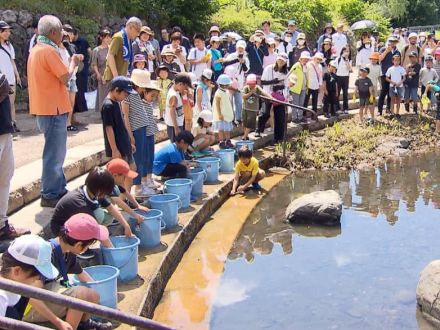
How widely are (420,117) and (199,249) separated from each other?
8653mm

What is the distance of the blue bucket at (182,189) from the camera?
7086 mm

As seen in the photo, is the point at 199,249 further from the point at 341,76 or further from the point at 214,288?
the point at 341,76

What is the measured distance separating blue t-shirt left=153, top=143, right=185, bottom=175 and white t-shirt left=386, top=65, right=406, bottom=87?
7.37 metres

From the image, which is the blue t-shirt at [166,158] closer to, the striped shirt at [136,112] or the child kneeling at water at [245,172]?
the striped shirt at [136,112]

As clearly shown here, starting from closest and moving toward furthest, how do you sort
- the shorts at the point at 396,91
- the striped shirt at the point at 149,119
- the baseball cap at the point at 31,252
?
the baseball cap at the point at 31,252 → the striped shirt at the point at 149,119 → the shorts at the point at 396,91

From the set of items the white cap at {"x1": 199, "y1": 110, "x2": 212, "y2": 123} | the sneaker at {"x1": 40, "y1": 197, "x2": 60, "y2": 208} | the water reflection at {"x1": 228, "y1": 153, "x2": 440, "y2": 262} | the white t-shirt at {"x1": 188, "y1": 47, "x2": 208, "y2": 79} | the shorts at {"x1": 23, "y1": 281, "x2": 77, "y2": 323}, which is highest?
the white t-shirt at {"x1": 188, "y1": 47, "x2": 208, "y2": 79}

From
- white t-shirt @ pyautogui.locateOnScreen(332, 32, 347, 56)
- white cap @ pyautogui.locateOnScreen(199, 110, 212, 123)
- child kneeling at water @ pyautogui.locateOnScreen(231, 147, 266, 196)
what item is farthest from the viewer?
white t-shirt @ pyautogui.locateOnScreen(332, 32, 347, 56)

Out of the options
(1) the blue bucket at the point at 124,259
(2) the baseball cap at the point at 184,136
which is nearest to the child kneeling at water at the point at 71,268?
(1) the blue bucket at the point at 124,259

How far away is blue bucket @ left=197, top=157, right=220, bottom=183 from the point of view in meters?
8.48

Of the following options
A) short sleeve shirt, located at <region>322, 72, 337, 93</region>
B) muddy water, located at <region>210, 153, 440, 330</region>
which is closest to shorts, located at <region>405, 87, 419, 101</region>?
short sleeve shirt, located at <region>322, 72, 337, 93</region>

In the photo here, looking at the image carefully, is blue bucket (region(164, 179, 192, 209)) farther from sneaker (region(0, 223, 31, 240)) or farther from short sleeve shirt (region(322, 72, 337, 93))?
short sleeve shirt (region(322, 72, 337, 93))

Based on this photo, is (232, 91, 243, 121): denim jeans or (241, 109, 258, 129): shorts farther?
(241, 109, 258, 129): shorts

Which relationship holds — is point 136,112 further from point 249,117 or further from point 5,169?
point 249,117

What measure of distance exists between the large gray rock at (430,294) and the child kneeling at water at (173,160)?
11.0 feet
